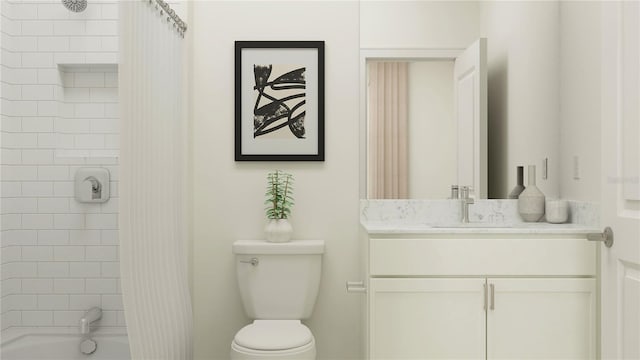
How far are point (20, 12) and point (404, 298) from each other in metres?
2.43

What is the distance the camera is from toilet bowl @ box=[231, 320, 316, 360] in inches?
87.0

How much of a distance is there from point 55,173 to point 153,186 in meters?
1.06

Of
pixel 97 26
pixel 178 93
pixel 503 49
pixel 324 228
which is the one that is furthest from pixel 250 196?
pixel 503 49

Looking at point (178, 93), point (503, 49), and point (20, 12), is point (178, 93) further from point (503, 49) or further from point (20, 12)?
point (503, 49)

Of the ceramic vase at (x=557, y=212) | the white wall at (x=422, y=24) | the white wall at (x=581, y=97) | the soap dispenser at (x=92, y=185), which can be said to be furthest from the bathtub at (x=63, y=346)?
the white wall at (x=581, y=97)

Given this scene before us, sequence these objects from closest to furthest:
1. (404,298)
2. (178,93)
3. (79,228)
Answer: (404,298), (178,93), (79,228)

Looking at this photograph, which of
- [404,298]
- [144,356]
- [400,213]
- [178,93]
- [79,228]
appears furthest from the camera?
[79,228]

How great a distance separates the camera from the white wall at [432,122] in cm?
272

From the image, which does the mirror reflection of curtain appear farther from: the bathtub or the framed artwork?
the bathtub

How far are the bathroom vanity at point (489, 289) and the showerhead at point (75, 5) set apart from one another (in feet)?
6.34

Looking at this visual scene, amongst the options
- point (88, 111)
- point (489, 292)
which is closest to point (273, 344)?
point (489, 292)

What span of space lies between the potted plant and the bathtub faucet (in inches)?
39.5

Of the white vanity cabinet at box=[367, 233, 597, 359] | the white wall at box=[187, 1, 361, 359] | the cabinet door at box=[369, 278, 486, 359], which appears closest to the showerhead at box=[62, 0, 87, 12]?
the white wall at box=[187, 1, 361, 359]

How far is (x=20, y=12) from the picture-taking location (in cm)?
291
